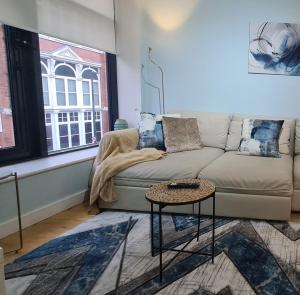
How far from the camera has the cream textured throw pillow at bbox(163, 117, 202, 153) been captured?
305 cm

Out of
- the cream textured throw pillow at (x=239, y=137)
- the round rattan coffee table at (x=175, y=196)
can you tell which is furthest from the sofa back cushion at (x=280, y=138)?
the round rattan coffee table at (x=175, y=196)

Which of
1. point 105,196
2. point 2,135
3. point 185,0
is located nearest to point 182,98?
point 185,0

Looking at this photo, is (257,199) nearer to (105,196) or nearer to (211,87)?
(105,196)

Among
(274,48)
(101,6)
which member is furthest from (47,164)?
(274,48)

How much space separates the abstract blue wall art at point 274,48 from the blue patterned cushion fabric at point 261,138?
0.74 meters

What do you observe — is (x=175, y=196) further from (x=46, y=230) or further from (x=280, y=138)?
(x=280, y=138)

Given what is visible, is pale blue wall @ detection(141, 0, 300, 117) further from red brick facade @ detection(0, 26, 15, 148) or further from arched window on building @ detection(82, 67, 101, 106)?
red brick facade @ detection(0, 26, 15, 148)

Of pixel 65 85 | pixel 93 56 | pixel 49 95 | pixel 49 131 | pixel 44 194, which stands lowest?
pixel 44 194

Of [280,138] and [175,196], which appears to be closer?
[175,196]

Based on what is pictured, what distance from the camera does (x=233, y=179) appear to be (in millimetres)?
2324

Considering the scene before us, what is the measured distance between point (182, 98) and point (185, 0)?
3.73ft

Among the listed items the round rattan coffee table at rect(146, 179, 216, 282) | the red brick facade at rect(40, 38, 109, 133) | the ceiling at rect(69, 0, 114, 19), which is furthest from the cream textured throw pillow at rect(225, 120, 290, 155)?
the ceiling at rect(69, 0, 114, 19)

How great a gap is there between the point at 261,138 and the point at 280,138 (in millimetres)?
242

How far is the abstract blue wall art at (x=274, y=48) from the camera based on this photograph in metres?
3.25
